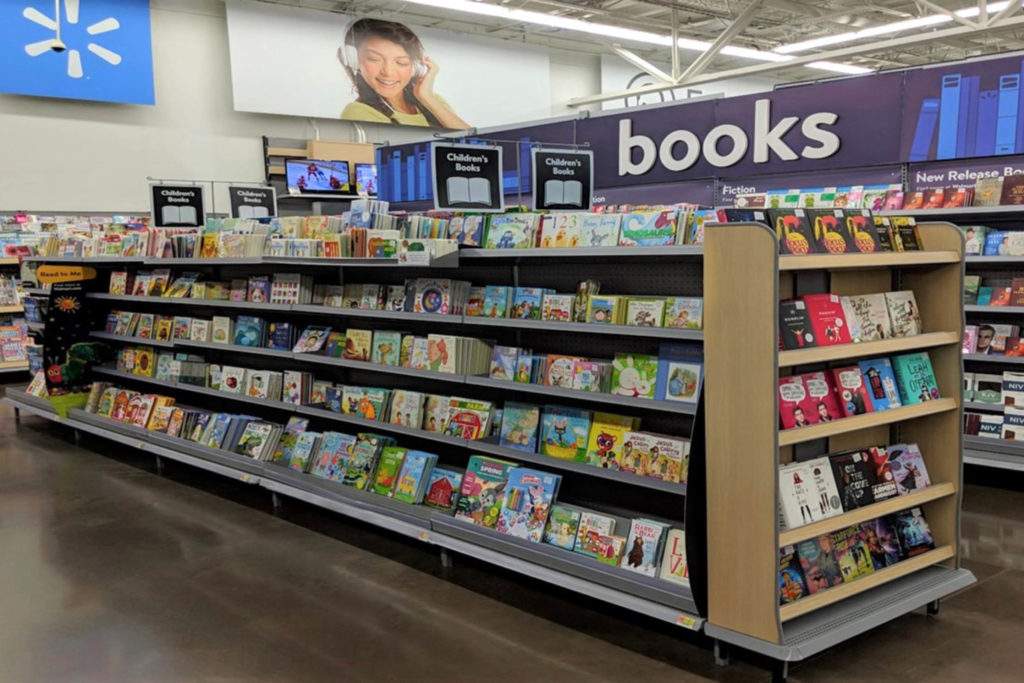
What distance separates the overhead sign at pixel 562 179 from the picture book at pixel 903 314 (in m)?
2.95

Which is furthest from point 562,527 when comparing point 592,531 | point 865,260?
point 865,260

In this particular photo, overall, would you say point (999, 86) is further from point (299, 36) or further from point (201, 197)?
point (299, 36)

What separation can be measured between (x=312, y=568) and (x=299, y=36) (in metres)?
11.6

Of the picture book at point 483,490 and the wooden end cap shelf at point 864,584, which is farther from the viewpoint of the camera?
the picture book at point 483,490

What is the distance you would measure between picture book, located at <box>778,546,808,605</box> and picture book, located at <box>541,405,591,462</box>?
1.07 m

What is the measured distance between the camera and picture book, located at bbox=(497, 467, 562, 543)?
4.20m

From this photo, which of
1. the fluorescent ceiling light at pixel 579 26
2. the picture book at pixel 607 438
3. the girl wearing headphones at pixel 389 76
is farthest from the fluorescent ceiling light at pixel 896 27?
the picture book at pixel 607 438

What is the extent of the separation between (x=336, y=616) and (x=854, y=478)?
234 cm

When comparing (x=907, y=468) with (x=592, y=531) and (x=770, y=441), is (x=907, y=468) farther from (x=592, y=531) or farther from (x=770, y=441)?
(x=592, y=531)

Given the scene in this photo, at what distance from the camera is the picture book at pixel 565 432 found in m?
4.21

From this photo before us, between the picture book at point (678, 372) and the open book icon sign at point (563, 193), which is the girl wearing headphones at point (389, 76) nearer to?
the open book icon sign at point (563, 193)

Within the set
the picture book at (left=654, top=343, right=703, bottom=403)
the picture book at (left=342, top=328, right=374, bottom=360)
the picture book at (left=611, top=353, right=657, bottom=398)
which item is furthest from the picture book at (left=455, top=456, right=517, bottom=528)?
the picture book at (left=342, top=328, right=374, bottom=360)

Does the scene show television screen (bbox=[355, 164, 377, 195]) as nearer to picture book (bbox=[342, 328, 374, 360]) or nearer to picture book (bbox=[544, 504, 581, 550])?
picture book (bbox=[342, 328, 374, 360])

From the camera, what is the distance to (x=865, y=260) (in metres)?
3.55
